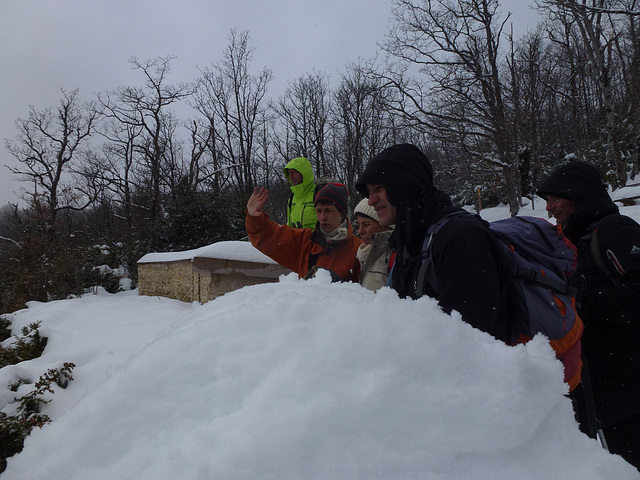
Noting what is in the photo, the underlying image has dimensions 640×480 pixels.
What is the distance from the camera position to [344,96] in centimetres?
1873

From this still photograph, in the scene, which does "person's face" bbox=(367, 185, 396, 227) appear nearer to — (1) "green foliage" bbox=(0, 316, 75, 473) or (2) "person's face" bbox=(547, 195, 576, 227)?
(2) "person's face" bbox=(547, 195, 576, 227)

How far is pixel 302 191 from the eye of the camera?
15.8 ft

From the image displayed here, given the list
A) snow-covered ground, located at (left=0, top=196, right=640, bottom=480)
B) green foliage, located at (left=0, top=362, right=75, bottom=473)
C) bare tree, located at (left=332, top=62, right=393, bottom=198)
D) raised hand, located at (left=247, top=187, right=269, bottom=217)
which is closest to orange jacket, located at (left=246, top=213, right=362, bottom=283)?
raised hand, located at (left=247, top=187, right=269, bottom=217)

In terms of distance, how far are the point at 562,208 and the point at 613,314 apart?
687 mm

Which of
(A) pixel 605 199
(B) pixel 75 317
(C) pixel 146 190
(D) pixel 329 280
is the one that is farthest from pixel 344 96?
(D) pixel 329 280

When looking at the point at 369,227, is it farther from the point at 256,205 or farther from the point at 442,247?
the point at 442,247

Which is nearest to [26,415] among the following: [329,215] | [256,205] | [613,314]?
[256,205]

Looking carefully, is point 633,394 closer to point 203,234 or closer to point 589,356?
point 589,356

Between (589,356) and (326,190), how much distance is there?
1966 millimetres

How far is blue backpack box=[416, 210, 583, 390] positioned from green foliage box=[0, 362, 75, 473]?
2.76 meters

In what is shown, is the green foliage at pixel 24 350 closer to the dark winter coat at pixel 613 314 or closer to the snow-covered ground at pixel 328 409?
the snow-covered ground at pixel 328 409

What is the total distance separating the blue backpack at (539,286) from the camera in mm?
1305

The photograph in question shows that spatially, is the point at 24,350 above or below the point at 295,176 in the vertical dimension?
below

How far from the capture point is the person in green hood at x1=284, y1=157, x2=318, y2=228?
184 inches
